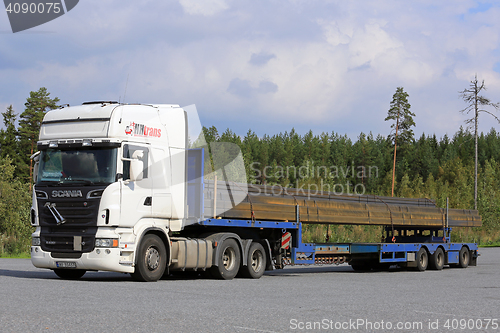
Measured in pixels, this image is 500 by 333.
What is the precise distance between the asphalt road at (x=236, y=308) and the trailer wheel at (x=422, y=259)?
844 centimetres

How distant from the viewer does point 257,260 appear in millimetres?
16797

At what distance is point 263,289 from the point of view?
12938 millimetres

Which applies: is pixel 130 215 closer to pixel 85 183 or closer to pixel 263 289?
pixel 85 183

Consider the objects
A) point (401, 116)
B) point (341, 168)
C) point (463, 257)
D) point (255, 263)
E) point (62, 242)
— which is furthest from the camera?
point (341, 168)

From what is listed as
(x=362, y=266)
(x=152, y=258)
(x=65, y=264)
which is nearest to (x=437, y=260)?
(x=362, y=266)

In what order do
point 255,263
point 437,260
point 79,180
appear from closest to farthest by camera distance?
1. point 79,180
2. point 255,263
3. point 437,260

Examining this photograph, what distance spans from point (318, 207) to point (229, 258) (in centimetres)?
432

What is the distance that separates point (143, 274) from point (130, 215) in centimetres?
140

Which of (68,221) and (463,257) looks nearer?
(68,221)

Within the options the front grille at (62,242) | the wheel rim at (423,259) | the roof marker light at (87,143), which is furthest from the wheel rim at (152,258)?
the wheel rim at (423,259)

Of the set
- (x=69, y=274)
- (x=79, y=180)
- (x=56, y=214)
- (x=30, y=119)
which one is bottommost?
(x=69, y=274)

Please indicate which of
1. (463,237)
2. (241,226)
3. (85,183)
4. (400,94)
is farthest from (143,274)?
(400,94)

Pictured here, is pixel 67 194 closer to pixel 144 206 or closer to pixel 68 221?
pixel 68 221

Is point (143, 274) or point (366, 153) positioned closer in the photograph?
point (143, 274)
